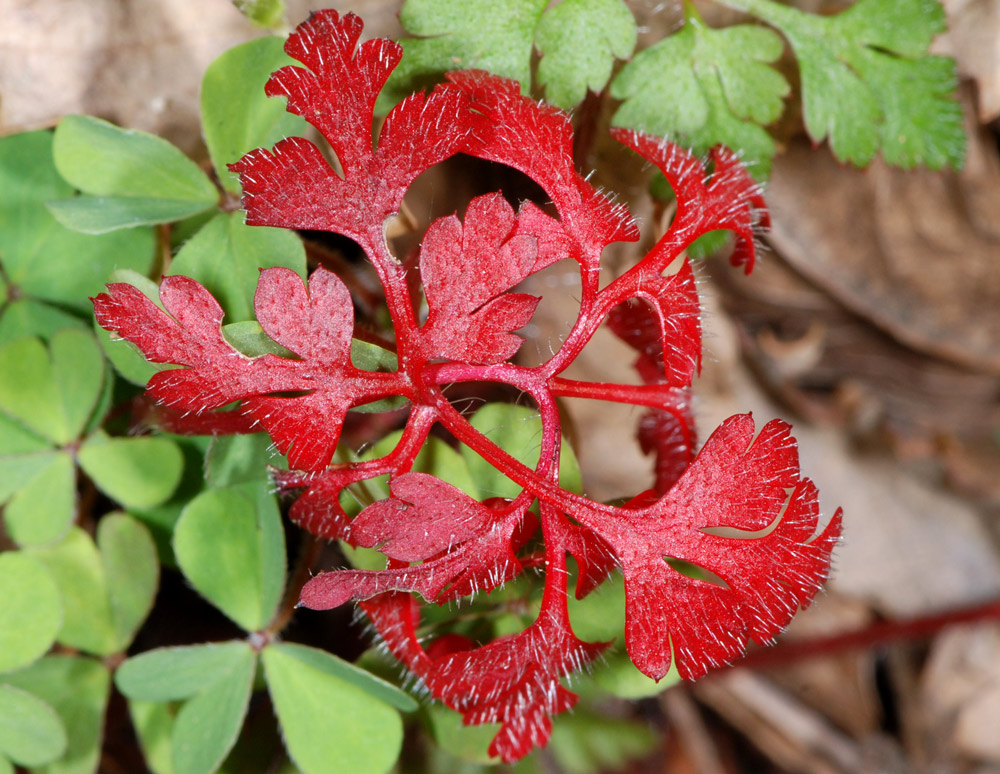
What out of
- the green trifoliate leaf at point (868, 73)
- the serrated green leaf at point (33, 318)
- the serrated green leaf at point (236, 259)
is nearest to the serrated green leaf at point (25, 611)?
the serrated green leaf at point (33, 318)

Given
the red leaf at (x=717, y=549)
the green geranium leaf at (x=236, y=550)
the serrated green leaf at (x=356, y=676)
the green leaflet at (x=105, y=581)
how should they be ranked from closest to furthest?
the red leaf at (x=717, y=549) < the serrated green leaf at (x=356, y=676) < the green geranium leaf at (x=236, y=550) < the green leaflet at (x=105, y=581)

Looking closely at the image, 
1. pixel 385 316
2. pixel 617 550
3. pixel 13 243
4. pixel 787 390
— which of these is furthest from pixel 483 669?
pixel 787 390

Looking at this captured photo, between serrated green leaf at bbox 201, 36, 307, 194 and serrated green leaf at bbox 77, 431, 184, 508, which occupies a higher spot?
serrated green leaf at bbox 201, 36, 307, 194

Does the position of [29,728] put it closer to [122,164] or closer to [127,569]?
[127,569]

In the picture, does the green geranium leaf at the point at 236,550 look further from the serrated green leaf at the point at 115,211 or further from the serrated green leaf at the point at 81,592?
the serrated green leaf at the point at 115,211

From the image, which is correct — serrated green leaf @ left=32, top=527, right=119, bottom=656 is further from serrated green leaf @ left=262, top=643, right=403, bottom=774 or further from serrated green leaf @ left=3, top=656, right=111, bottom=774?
serrated green leaf @ left=262, top=643, right=403, bottom=774

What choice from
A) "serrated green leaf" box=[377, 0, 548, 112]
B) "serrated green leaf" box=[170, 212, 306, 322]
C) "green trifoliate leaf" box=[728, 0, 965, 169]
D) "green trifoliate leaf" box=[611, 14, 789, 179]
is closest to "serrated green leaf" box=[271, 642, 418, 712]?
"serrated green leaf" box=[170, 212, 306, 322]
